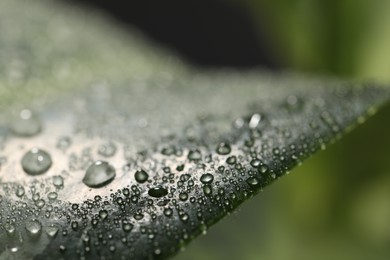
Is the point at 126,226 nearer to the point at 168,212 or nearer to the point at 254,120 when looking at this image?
the point at 168,212

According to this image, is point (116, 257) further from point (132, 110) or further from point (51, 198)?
point (132, 110)

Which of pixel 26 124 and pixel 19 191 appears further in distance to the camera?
pixel 26 124

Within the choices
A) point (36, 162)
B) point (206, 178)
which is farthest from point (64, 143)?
point (206, 178)

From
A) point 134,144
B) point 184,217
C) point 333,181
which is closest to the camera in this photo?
point 184,217

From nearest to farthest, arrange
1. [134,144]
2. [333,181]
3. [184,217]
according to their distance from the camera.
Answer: [184,217] < [134,144] < [333,181]

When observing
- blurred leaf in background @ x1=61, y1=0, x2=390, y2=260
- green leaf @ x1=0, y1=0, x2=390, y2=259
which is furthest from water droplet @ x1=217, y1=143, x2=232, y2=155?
blurred leaf in background @ x1=61, y1=0, x2=390, y2=260

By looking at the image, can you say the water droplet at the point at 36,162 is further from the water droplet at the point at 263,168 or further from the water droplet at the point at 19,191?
the water droplet at the point at 263,168
